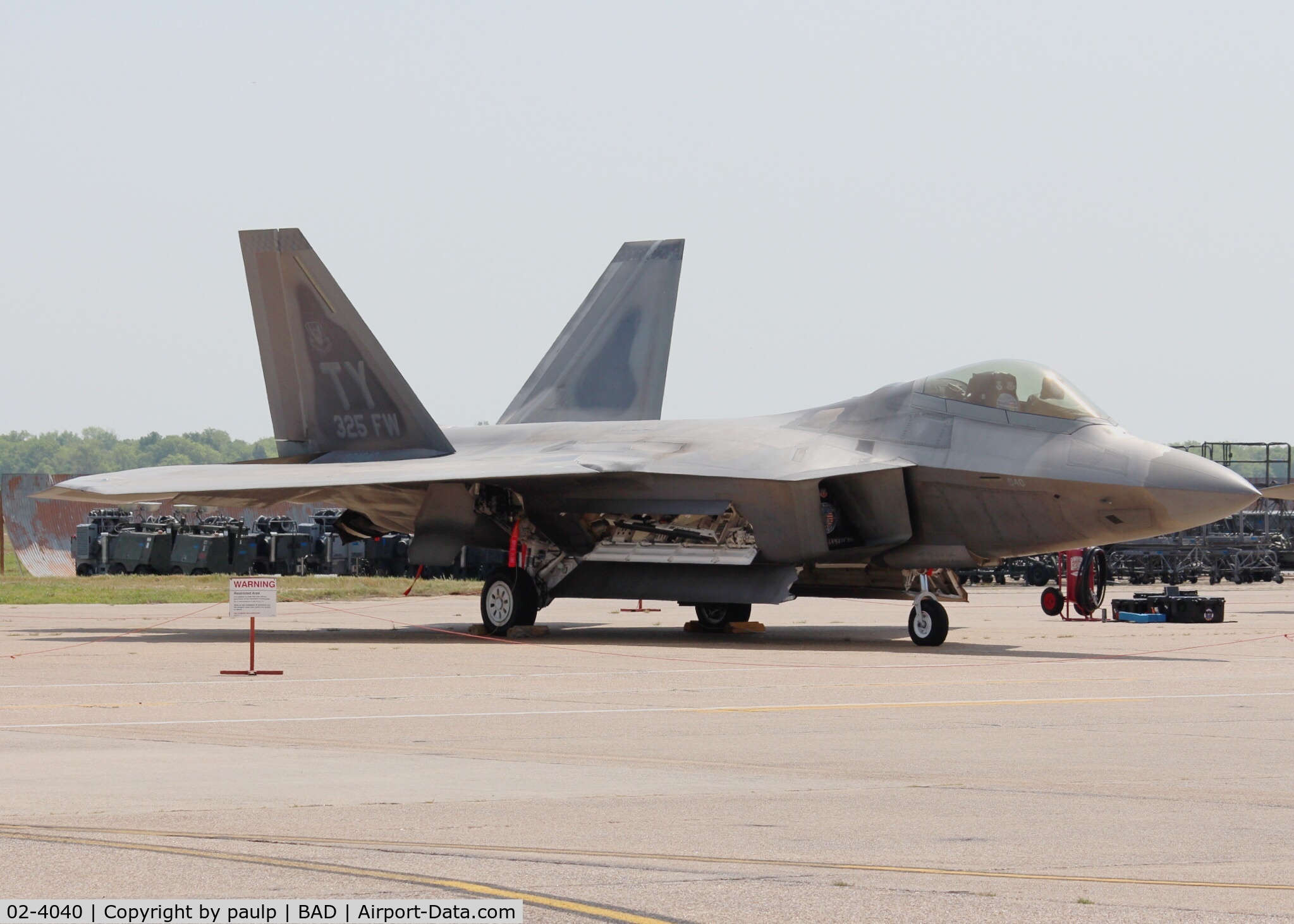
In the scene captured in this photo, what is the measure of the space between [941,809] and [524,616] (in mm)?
12595

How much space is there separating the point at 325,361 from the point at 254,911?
17488 millimetres

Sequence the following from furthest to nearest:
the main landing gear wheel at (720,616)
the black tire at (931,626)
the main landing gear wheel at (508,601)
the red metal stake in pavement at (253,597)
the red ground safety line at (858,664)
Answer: the main landing gear wheel at (720,616) < the main landing gear wheel at (508,601) < the black tire at (931,626) < the red ground safety line at (858,664) < the red metal stake in pavement at (253,597)

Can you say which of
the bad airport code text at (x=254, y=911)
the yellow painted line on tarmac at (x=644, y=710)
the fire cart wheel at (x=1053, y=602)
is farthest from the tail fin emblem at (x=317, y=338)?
the bad airport code text at (x=254, y=911)

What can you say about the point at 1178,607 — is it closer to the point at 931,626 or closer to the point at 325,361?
the point at 931,626

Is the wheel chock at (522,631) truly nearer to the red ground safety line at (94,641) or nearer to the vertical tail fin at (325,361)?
the vertical tail fin at (325,361)

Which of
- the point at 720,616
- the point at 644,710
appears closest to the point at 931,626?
the point at 720,616

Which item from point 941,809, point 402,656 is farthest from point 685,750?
point 402,656

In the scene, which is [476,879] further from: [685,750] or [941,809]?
[685,750]

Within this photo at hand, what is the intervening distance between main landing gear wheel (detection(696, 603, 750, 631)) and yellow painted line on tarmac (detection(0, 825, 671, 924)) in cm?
1485

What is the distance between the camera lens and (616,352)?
25.6 metres

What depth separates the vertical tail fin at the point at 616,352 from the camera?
2542 cm

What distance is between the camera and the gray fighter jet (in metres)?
16.1

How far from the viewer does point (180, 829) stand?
5570 mm

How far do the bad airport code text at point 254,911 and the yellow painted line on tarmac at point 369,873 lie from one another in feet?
0.54
